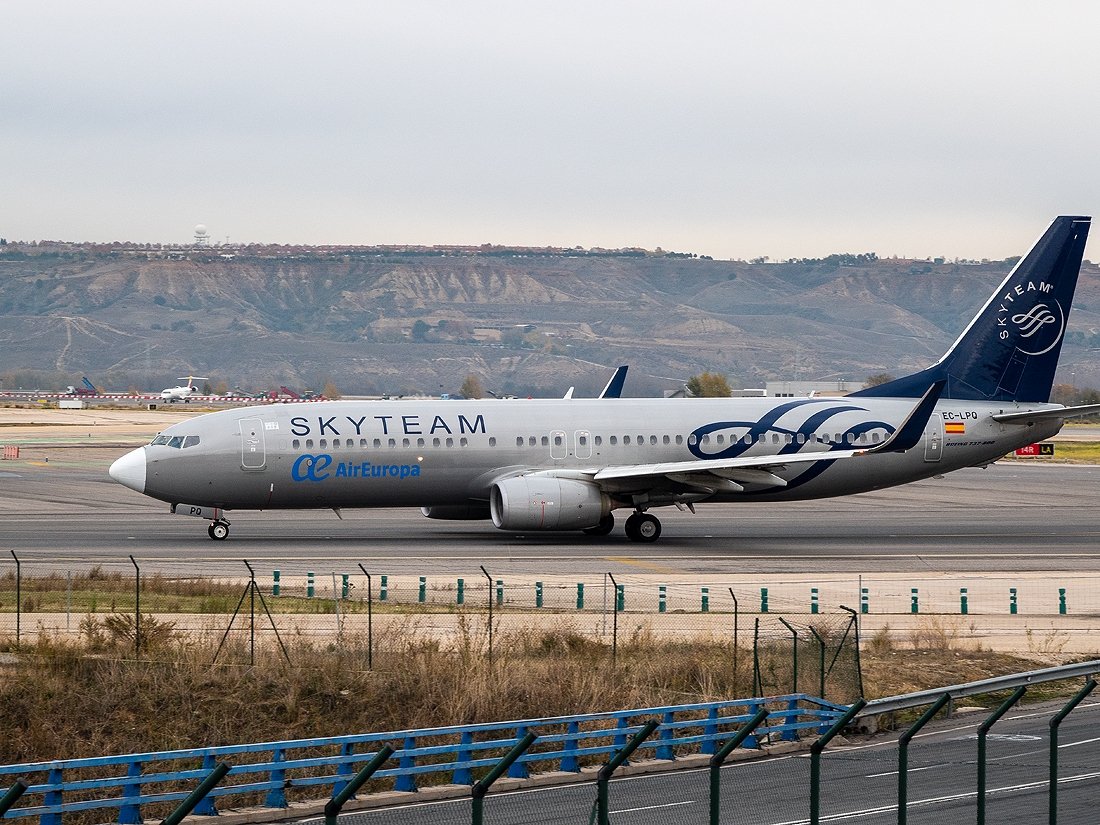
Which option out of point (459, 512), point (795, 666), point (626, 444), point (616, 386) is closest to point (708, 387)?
point (616, 386)

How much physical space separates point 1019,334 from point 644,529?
1442 cm

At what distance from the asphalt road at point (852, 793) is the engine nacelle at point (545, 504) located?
23.4 m

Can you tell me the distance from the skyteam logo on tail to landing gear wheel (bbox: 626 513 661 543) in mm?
13489

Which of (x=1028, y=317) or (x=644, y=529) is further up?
(x=1028, y=317)

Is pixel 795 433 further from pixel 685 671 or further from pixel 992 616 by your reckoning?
pixel 685 671

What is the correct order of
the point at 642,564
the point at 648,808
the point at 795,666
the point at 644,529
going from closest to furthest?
1. the point at 648,808
2. the point at 795,666
3. the point at 642,564
4. the point at 644,529

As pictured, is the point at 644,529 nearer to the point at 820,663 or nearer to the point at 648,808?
the point at 820,663

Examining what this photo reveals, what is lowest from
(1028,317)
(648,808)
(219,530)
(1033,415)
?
(648,808)

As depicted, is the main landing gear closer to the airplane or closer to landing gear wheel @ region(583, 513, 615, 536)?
the airplane

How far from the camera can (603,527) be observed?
49500mm

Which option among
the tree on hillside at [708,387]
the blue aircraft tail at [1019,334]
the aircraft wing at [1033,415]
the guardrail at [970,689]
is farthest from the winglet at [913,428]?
the tree on hillside at [708,387]

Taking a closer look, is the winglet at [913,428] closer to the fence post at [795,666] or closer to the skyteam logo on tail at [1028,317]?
the skyteam logo on tail at [1028,317]

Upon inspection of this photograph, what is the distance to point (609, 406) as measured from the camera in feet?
165

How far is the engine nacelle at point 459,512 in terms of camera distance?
1935 inches
